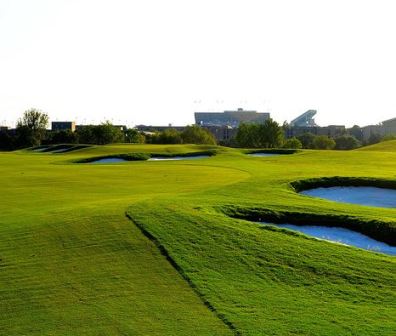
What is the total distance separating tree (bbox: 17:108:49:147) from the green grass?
12507 cm

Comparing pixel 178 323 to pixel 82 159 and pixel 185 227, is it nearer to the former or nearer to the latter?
pixel 185 227

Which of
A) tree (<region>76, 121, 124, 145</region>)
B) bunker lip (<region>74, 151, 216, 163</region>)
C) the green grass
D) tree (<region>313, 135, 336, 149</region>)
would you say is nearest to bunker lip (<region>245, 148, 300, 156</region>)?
bunker lip (<region>74, 151, 216, 163</region>)

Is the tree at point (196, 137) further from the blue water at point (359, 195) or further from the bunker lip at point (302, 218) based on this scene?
the bunker lip at point (302, 218)

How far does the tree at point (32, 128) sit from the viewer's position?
138375 mm

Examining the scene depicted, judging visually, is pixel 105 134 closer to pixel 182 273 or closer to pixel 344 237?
pixel 344 237

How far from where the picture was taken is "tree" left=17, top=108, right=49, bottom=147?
138375 millimetres

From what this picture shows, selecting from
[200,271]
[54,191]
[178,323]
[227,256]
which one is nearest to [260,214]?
[227,256]

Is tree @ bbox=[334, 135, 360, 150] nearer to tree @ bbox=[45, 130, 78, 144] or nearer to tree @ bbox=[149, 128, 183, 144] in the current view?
tree @ bbox=[149, 128, 183, 144]

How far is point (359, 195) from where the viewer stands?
2422 centimetres

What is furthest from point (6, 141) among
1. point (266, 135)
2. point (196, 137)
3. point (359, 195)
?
point (359, 195)

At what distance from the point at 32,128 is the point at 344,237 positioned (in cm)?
13645

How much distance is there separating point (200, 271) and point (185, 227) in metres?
3.12

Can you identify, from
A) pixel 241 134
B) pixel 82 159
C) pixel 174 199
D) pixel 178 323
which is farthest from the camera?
pixel 241 134

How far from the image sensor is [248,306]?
9.38m
